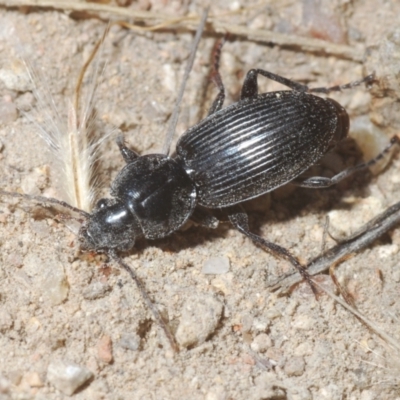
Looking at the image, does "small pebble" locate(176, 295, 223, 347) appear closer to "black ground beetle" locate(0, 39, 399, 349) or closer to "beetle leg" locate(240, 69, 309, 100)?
"black ground beetle" locate(0, 39, 399, 349)

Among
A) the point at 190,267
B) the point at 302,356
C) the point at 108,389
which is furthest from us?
the point at 190,267

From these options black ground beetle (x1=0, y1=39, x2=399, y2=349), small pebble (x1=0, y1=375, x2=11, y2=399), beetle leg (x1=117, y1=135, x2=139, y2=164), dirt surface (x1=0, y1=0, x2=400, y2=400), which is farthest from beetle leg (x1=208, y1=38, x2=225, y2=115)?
small pebble (x1=0, y1=375, x2=11, y2=399)

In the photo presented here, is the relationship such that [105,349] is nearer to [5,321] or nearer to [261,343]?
[5,321]

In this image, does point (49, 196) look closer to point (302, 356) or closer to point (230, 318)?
point (230, 318)

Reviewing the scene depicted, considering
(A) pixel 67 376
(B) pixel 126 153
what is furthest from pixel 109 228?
(A) pixel 67 376

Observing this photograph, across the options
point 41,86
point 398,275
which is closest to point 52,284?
point 41,86

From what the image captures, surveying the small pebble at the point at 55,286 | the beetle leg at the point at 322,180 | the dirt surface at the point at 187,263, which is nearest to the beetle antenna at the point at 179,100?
the dirt surface at the point at 187,263
